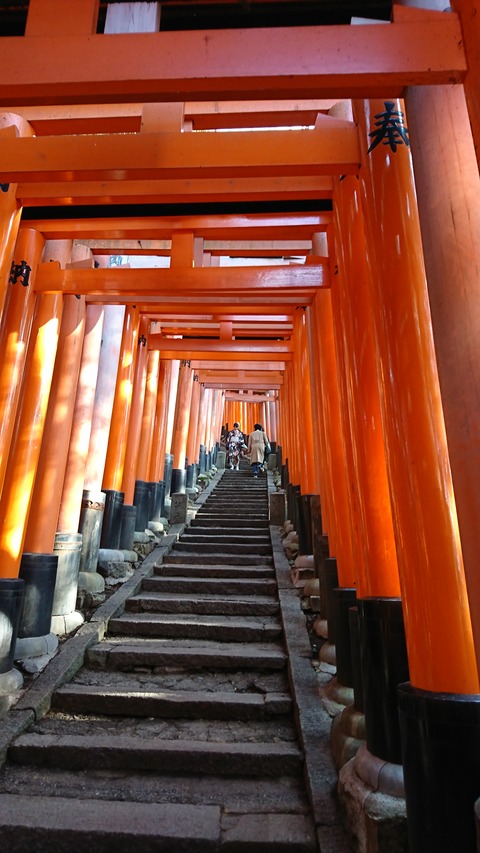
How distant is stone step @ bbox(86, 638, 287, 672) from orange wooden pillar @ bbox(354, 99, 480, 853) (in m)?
2.47

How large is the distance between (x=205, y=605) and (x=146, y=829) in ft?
8.84

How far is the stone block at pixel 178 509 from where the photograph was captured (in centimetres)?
855

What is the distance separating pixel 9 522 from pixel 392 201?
343 centimetres

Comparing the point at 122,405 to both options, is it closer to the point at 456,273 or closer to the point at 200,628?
the point at 200,628

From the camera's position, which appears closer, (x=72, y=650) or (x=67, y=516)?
(x=72, y=650)

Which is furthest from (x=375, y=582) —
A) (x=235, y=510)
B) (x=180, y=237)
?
(x=235, y=510)

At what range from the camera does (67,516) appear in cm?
522

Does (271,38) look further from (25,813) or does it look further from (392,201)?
(25,813)

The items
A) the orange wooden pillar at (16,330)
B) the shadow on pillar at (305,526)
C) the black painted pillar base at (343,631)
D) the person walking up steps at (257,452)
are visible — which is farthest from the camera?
the person walking up steps at (257,452)

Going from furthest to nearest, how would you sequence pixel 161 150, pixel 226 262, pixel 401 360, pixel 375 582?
pixel 226 262, pixel 161 150, pixel 375 582, pixel 401 360

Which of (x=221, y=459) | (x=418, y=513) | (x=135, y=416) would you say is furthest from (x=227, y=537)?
(x=221, y=459)

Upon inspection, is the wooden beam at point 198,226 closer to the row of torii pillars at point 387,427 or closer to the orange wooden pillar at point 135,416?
the row of torii pillars at point 387,427

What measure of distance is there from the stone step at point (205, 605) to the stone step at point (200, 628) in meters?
0.13

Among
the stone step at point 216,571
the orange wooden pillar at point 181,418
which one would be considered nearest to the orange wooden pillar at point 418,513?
the stone step at point 216,571
